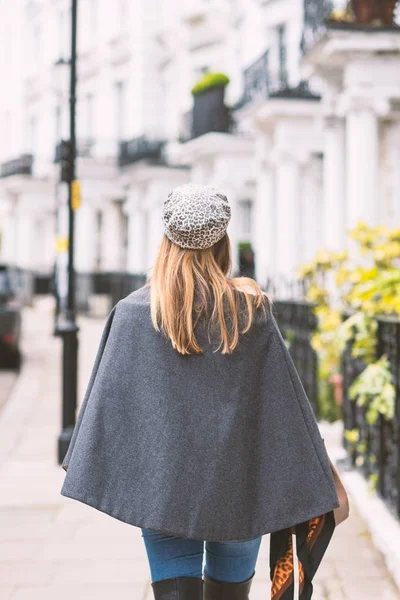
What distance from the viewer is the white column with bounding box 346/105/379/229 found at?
9703 millimetres

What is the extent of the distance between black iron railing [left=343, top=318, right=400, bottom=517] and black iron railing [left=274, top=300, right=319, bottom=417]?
1.74 metres

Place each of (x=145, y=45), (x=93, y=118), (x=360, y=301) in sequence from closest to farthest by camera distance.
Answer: (x=360, y=301) < (x=145, y=45) < (x=93, y=118)

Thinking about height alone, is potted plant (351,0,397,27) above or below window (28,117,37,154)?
below

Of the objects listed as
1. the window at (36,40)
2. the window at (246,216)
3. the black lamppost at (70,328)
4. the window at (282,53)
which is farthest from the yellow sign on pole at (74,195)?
the window at (36,40)

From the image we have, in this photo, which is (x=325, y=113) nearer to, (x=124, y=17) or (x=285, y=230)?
(x=285, y=230)

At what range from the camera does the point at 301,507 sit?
8.79 feet

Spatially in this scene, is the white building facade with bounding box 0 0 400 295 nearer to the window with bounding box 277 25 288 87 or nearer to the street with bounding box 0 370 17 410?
the window with bounding box 277 25 288 87

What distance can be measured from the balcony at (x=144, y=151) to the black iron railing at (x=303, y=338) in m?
18.7

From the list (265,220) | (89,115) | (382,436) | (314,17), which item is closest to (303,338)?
(382,436)

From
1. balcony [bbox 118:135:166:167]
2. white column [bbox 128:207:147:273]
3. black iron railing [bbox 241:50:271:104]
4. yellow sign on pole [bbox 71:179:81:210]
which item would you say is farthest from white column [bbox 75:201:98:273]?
yellow sign on pole [bbox 71:179:81:210]

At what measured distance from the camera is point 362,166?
9711 mm

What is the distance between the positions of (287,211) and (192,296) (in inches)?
483

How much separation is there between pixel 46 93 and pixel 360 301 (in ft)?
102

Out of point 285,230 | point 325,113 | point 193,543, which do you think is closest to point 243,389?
point 193,543
